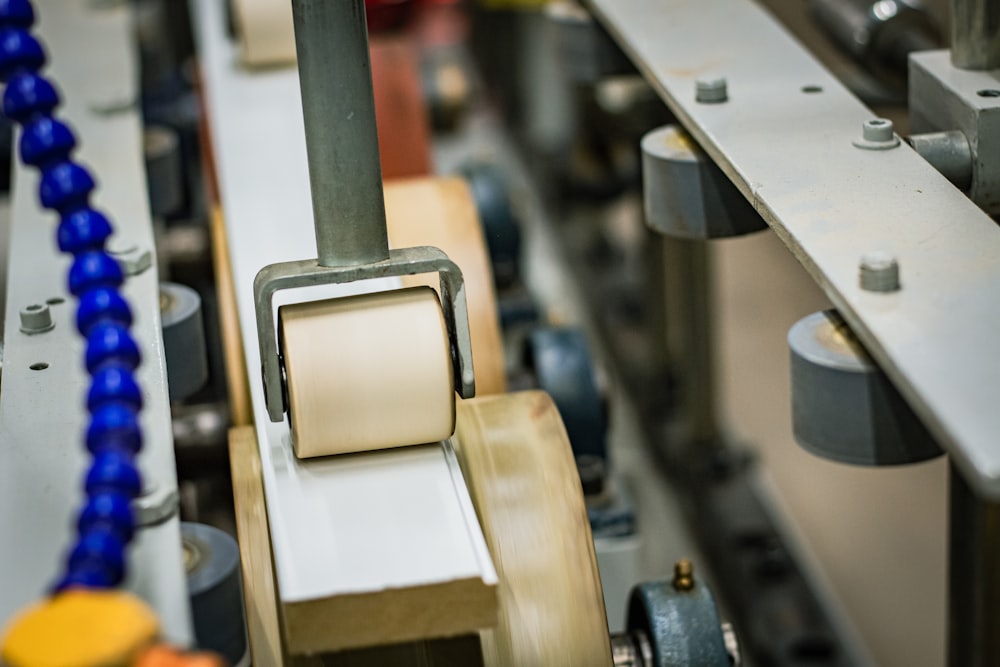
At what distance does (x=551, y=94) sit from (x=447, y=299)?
182 cm

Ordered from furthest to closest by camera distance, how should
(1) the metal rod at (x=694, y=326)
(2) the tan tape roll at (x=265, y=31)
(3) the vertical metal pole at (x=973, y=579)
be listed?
(1) the metal rod at (x=694, y=326), (2) the tan tape roll at (x=265, y=31), (3) the vertical metal pole at (x=973, y=579)

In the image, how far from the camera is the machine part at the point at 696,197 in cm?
115

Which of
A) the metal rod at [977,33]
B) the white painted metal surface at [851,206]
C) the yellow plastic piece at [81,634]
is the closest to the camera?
the yellow plastic piece at [81,634]

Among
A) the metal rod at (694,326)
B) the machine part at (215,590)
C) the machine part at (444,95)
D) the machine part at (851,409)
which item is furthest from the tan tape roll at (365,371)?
the machine part at (444,95)

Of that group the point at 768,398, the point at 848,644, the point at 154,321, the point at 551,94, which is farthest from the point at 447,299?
the point at 551,94

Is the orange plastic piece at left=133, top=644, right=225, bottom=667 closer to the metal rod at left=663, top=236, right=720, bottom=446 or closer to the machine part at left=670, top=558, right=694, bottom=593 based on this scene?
the machine part at left=670, top=558, right=694, bottom=593

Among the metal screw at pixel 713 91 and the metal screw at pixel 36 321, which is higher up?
the metal screw at pixel 713 91

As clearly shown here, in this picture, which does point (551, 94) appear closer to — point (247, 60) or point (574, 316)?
point (574, 316)

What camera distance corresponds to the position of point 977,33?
43.5 inches

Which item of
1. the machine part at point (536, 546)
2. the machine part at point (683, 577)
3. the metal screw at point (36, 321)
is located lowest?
the machine part at point (683, 577)

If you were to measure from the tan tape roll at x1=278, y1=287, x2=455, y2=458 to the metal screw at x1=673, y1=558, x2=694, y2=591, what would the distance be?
0.83ft

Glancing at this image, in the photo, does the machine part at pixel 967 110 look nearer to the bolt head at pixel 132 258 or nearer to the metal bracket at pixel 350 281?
the metal bracket at pixel 350 281

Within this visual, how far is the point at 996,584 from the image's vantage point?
125 cm

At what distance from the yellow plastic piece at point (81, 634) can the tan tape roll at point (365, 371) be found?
0.24 meters
